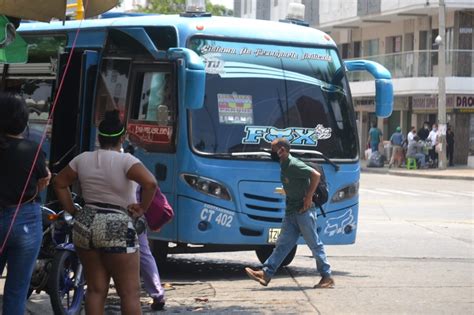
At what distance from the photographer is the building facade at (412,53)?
45.7 meters

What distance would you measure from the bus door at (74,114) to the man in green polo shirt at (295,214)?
2.56 m

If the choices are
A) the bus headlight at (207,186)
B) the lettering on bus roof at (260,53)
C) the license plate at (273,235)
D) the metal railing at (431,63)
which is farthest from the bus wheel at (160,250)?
the metal railing at (431,63)

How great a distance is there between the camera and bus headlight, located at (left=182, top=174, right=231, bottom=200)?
12125 mm

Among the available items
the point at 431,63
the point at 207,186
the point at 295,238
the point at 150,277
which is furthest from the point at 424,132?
the point at 150,277

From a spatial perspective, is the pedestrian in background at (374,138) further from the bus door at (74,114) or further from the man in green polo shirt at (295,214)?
the man in green polo shirt at (295,214)

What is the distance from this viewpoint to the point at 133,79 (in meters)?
12.6

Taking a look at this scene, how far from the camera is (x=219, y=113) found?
12.4 metres

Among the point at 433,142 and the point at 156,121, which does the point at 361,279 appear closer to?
the point at 156,121

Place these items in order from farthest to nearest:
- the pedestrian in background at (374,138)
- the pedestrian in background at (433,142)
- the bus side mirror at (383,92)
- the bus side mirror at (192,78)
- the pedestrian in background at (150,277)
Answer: the pedestrian in background at (374,138), the pedestrian in background at (433,142), the bus side mirror at (383,92), the bus side mirror at (192,78), the pedestrian in background at (150,277)

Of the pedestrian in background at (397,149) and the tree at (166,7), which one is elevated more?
the tree at (166,7)

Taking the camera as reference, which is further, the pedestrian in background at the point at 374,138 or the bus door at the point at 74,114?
the pedestrian in background at the point at 374,138

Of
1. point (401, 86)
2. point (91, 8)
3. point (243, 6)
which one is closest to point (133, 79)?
point (91, 8)

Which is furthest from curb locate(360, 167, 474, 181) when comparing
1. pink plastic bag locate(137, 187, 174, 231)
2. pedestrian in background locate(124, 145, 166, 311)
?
pink plastic bag locate(137, 187, 174, 231)

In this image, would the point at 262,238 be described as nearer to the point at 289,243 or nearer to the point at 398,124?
the point at 289,243
